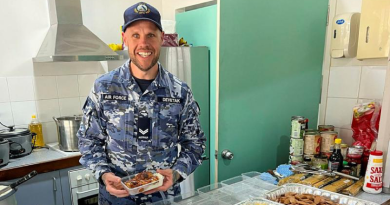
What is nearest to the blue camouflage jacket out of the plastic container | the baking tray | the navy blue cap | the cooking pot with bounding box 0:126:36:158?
the plastic container

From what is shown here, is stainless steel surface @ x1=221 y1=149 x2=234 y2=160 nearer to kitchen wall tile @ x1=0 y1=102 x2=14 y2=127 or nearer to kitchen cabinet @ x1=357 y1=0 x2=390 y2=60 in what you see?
kitchen cabinet @ x1=357 y1=0 x2=390 y2=60

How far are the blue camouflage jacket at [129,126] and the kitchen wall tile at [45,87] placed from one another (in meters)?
1.25

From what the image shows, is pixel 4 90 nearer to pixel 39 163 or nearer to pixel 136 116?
pixel 39 163

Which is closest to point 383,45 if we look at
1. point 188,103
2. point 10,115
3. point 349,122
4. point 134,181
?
point 349,122

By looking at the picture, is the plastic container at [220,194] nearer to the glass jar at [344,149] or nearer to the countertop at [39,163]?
the glass jar at [344,149]

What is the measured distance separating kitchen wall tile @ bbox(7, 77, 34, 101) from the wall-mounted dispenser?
2335 mm

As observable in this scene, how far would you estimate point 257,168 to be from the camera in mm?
1855

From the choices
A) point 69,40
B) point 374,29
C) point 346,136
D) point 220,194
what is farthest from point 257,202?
point 69,40

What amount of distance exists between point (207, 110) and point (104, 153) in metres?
0.96

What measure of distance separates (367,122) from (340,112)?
0.33 meters

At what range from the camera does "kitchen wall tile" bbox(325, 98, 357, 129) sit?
190cm

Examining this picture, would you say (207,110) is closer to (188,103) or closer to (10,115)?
(188,103)

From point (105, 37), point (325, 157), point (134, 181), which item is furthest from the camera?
point (105, 37)

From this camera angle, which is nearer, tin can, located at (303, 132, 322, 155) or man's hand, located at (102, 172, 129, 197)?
man's hand, located at (102, 172, 129, 197)
